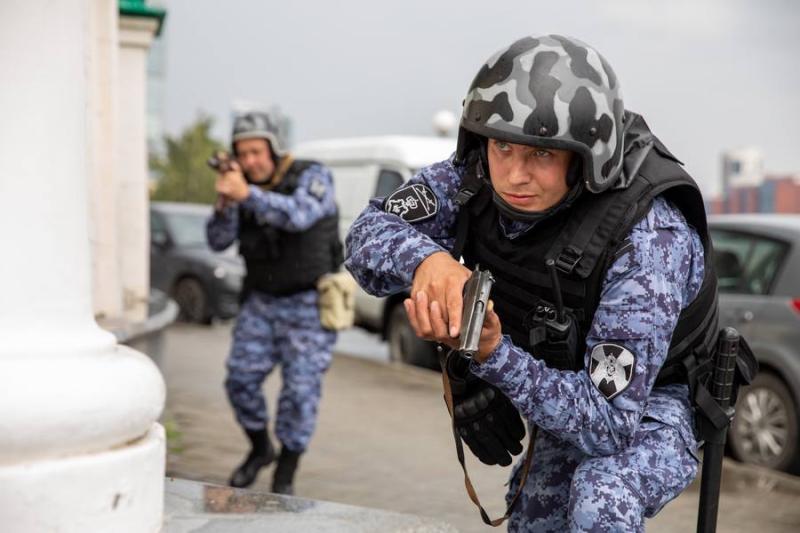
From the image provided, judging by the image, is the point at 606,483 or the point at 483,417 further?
the point at 483,417

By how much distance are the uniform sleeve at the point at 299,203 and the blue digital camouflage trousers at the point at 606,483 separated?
2.99 meters

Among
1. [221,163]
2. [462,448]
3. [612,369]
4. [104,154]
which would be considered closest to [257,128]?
Result: [221,163]

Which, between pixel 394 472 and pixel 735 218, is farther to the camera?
pixel 735 218

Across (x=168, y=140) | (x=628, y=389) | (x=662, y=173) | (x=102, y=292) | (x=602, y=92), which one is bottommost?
(x=168, y=140)

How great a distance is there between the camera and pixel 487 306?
234 centimetres

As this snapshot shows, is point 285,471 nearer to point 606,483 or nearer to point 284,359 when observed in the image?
point 284,359

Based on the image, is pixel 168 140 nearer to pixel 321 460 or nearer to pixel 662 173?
pixel 321 460

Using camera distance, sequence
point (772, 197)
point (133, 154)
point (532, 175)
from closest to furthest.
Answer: point (532, 175) → point (133, 154) → point (772, 197)

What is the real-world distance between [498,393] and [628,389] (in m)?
0.44

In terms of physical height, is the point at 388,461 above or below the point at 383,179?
below

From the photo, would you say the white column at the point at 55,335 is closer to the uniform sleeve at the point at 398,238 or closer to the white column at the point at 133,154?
the uniform sleeve at the point at 398,238

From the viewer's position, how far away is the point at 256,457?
612 centimetres

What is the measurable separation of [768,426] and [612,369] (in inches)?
195

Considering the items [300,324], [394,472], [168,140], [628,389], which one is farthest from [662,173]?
[168,140]
